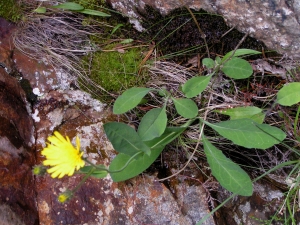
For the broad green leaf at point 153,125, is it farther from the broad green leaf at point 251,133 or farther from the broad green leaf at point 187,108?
the broad green leaf at point 251,133

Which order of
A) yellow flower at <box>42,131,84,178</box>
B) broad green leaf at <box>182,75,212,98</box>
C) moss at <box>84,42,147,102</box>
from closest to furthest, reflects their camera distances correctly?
yellow flower at <box>42,131,84,178</box> < broad green leaf at <box>182,75,212,98</box> < moss at <box>84,42,147,102</box>

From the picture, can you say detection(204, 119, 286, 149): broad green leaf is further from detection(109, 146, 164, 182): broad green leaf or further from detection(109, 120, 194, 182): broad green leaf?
detection(109, 146, 164, 182): broad green leaf

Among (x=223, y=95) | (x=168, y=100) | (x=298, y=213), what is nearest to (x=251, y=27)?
(x=223, y=95)

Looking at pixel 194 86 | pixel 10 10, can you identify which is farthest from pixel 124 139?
pixel 10 10

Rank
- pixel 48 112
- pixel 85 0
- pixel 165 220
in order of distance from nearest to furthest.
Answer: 1. pixel 165 220
2. pixel 48 112
3. pixel 85 0

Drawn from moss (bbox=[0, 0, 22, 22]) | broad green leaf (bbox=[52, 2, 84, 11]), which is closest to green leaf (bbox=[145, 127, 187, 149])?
broad green leaf (bbox=[52, 2, 84, 11])

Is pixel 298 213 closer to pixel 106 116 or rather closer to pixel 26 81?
pixel 106 116
